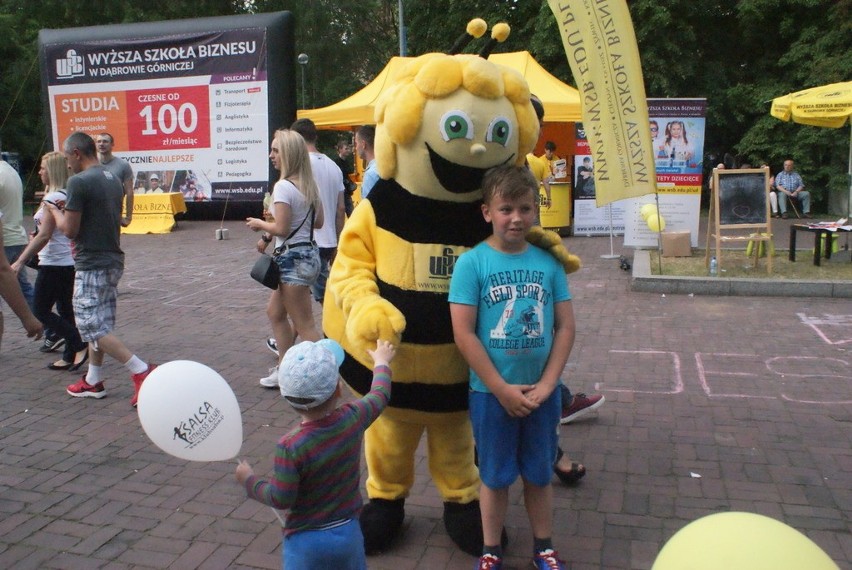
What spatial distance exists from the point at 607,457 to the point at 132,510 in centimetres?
256

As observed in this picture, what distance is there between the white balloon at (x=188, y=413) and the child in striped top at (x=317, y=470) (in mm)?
272

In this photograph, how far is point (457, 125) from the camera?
2.99m

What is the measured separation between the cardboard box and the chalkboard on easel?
124 centimetres

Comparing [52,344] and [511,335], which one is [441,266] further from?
[52,344]

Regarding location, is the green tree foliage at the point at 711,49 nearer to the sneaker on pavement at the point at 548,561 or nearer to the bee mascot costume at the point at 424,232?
the bee mascot costume at the point at 424,232

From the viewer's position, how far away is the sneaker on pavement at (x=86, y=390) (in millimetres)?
5531

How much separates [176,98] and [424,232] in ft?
55.8

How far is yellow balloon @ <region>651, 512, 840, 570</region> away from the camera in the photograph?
1713mm

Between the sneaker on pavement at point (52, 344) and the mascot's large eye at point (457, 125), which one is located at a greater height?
the mascot's large eye at point (457, 125)

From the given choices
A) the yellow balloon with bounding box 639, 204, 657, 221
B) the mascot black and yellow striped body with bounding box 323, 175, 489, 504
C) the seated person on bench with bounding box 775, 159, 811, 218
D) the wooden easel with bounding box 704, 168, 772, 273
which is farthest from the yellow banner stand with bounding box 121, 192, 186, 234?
the mascot black and yellow striped body with bounding box 323, 175, 489, 504

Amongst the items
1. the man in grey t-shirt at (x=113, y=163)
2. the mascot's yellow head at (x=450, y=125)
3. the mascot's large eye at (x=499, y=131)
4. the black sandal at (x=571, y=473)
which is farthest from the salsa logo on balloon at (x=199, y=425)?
the man in grey t-shirt at (x=113, y=163)

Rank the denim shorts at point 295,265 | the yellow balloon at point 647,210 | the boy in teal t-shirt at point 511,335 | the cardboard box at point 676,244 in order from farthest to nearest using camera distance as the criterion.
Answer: the yellow balloon at point 647,210 → the cardboard box at point 676,244 → the denim shorts at point 295,265 → the boy in teal t-shirt at point 511,335

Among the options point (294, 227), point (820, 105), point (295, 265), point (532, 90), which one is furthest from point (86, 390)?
point (820, 105)

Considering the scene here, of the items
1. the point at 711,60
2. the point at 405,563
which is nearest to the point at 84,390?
the point at 405,563
